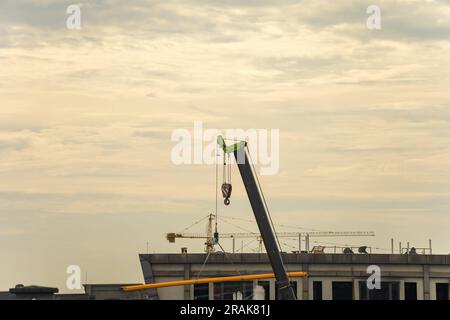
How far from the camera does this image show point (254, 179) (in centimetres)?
8912

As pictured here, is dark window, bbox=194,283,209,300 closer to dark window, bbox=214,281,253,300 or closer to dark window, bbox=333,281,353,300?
Answer: dark window, bbox=214,281,253,300

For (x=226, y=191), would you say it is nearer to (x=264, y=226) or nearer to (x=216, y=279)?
(x=264, y=226)

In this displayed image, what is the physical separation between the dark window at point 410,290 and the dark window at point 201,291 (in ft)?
75.4

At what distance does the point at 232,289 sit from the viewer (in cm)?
10369

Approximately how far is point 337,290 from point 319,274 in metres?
2.71

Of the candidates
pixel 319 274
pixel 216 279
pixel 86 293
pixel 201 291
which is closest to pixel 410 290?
pixel 319 274

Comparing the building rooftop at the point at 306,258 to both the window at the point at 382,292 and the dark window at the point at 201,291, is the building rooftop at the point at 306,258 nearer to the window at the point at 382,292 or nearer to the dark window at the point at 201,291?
the window at the point at 382,292

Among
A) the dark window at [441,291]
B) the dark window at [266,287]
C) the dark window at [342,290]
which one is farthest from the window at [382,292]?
the dark window at [266,287]

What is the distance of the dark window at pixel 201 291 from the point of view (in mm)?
103750
